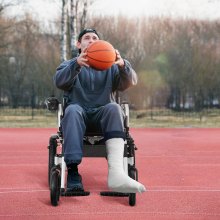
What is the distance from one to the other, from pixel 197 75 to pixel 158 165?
87.6 ft

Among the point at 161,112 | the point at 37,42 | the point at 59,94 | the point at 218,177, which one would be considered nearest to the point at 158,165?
the point at 218,177

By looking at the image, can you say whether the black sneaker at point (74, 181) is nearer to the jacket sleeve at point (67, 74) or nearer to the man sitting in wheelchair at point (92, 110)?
the man sitting in wheelchair at point (92, 110)

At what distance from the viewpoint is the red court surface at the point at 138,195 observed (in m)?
4.29

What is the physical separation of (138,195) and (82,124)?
2.60 ft

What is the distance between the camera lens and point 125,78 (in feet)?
16.6

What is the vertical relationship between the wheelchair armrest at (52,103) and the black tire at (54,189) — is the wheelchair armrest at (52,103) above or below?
above

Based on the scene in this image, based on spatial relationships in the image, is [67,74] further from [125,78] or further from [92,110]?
[125,78]

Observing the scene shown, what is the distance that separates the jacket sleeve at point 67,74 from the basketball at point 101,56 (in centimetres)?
14

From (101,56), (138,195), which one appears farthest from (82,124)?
(138,195)

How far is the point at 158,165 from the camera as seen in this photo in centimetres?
761

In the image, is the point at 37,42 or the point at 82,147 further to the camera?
the point at 37,42

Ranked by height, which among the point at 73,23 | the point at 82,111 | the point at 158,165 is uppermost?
the point at 73,23

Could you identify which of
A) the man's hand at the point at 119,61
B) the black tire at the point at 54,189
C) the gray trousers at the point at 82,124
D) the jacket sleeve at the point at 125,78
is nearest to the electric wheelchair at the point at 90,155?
the black tire at the point at 54,189

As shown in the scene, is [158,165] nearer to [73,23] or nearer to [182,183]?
[182,183]
